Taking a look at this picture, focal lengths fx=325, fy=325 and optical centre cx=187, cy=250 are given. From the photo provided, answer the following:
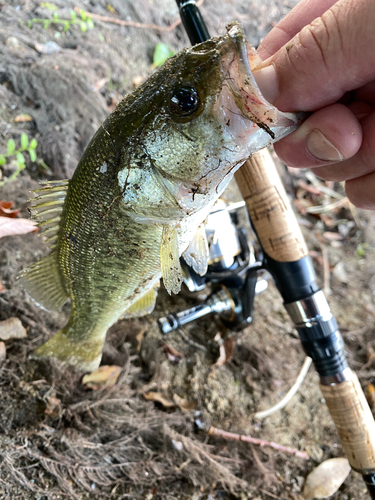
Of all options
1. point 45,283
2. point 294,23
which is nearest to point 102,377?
point 45,283

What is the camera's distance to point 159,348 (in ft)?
8.73

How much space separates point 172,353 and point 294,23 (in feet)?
7.58

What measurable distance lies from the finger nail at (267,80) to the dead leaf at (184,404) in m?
2.18

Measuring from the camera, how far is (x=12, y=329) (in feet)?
6.94

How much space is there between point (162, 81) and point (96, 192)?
1.63 ft

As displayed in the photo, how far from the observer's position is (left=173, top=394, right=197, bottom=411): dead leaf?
244cm

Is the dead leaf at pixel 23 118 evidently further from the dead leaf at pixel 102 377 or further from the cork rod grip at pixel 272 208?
the dead leaf at pixel 102 377

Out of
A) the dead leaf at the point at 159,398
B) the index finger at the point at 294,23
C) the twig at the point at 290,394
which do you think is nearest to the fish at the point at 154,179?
the index finger at the point at 294,23

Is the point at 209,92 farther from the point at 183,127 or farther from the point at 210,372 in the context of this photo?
the point at 210,372

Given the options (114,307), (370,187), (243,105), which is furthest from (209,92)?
(114,307)

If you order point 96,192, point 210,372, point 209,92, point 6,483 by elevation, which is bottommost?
point 210,372

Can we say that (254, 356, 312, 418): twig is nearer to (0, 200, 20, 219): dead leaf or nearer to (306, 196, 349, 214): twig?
(306, 196, 349, 214): twig

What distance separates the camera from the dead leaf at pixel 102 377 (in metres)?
2.23

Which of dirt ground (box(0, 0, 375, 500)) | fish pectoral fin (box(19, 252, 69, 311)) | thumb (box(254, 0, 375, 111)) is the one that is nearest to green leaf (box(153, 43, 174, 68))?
dirt ground (box(0, 0, 375, 500))
